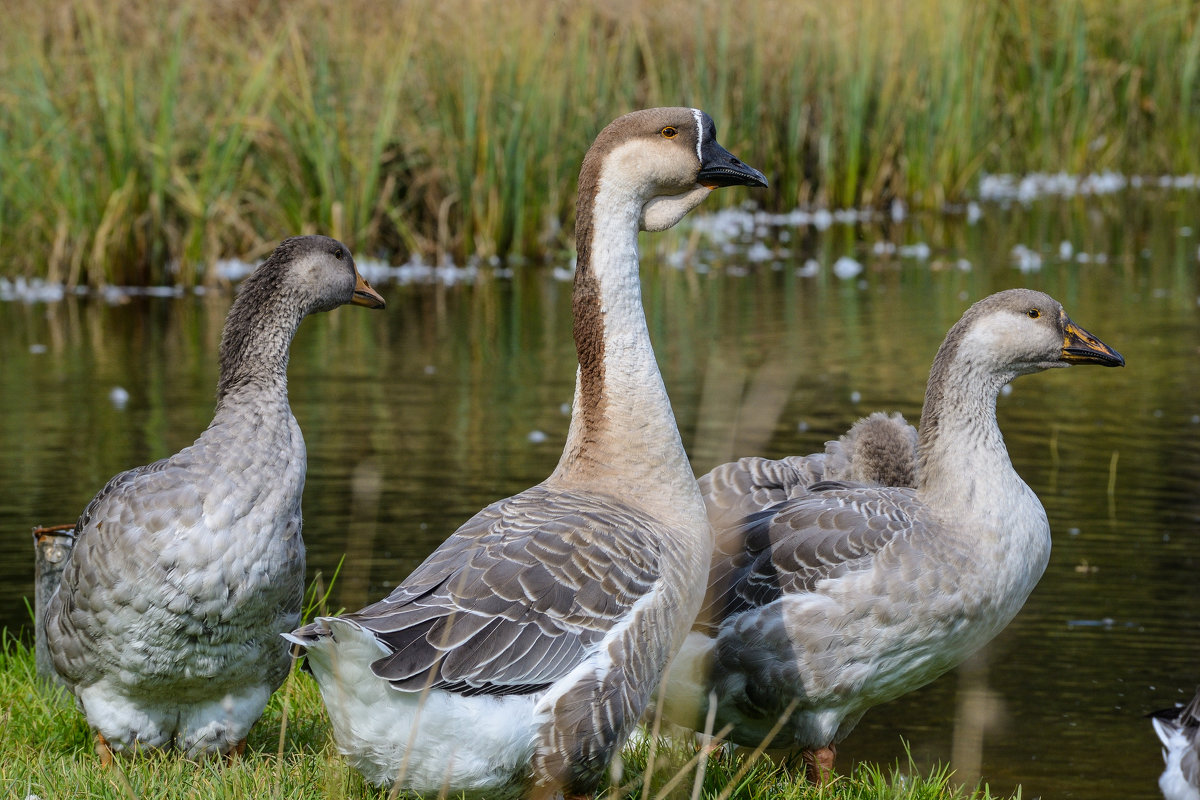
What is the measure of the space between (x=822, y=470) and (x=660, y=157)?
226 cm

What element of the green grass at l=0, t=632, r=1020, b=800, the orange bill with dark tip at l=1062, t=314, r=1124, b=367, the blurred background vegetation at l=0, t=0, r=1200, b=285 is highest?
the blurred background vegetation at l=0, t=0, r=1200, b=285

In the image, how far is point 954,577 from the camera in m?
5.14

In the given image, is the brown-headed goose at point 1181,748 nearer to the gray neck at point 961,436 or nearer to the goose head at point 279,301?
the gray neck at point 961,436

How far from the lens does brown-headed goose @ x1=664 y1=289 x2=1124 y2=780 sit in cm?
516

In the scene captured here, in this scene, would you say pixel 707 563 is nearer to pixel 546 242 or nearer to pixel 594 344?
pixel 594 344

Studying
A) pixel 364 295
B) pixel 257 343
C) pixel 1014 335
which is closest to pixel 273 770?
pixel 257 343

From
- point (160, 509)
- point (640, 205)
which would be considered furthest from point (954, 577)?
point (160, 509)

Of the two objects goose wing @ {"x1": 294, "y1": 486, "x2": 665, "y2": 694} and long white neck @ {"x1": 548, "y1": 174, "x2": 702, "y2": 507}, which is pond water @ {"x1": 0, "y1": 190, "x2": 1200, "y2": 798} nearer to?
long white neck @ {"x1": 548, "y1": 174, "x2": 702, "y2": 507}

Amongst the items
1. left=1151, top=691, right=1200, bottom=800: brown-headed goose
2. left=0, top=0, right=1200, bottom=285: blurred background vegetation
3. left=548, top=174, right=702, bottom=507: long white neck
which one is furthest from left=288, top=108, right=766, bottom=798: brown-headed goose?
left=0, top=0, right=1200, bottom=285: blurred background vegetation

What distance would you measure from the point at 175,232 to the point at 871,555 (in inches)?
458

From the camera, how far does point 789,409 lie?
10977 mm

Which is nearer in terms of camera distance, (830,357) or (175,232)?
(830,357)

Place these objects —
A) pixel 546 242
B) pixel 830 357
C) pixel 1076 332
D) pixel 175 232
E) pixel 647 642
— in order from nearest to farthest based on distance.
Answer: pixel 647 642
pixel 1076 332
pixel 830 357
pixel 175 232
pixel 546 242

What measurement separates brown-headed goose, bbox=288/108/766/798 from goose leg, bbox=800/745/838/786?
1075 millimetres
